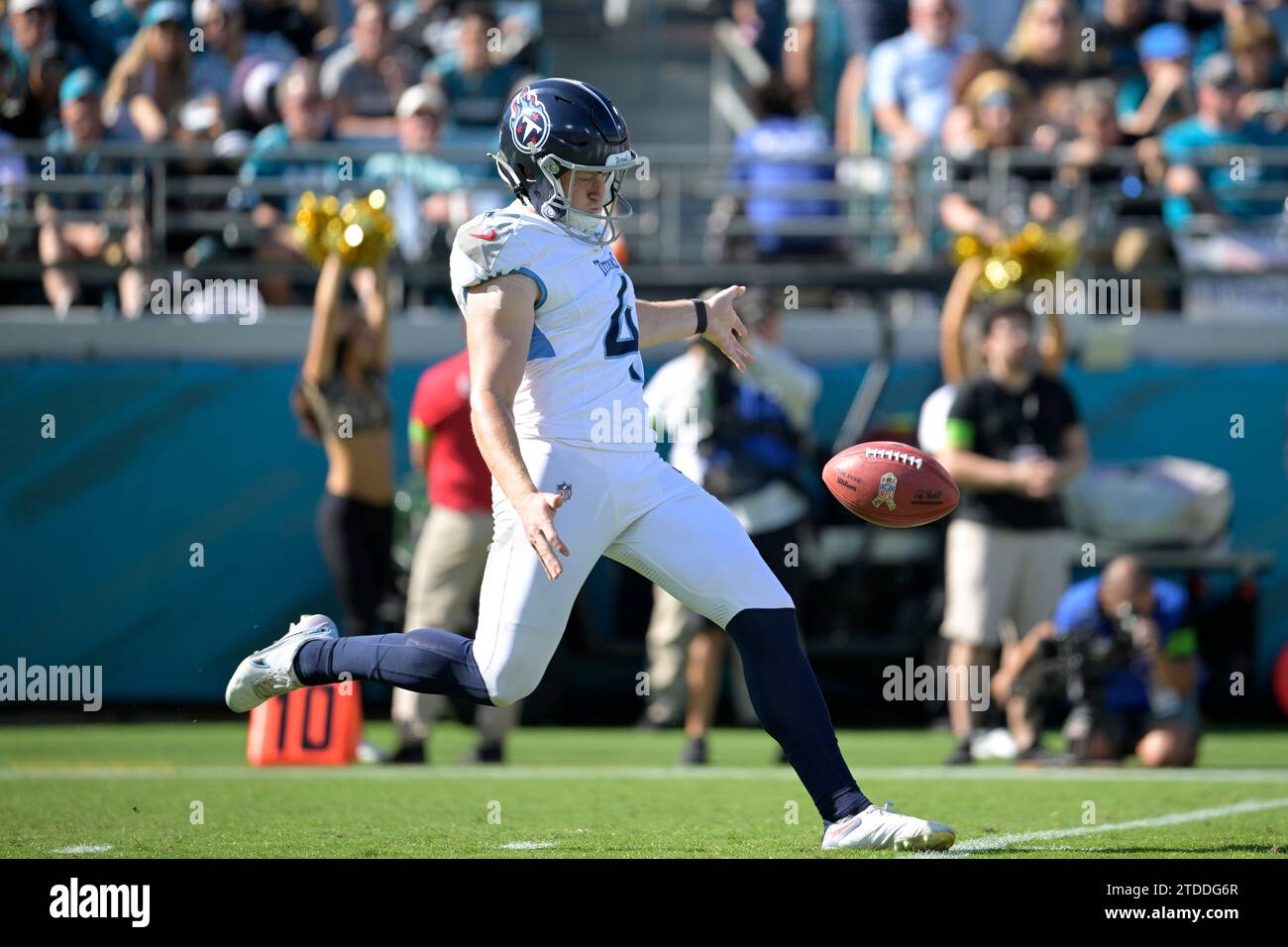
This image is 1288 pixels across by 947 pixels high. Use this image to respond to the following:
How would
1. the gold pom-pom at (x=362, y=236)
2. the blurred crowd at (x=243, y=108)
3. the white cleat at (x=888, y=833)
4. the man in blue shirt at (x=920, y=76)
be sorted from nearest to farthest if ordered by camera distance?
the white cleat at (x=888, y=833) → the gold pom-pom at (x=362, y=236) → the blurred crowd at (x=243, y=108) → the man in blue shirt at (x=920, y=76)

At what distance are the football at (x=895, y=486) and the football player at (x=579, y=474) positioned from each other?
0.50 meters

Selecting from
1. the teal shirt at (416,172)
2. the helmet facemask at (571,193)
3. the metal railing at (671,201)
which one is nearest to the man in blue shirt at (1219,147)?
the metal railing at (671,201)

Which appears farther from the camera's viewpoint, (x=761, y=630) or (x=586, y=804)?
(x=586, y=804)

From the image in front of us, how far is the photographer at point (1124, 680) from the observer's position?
8469 mm

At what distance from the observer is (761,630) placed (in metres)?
5.22

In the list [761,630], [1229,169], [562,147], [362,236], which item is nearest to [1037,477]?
[362,236]

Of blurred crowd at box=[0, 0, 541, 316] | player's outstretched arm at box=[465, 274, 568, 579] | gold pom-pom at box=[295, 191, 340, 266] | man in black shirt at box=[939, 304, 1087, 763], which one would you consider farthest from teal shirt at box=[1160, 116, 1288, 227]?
player's outstretched arm at box=[465, 274, 568, 579]

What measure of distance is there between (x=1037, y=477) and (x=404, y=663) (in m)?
4.29

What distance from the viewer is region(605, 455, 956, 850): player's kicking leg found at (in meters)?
5.19

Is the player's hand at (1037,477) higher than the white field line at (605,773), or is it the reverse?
the player's hand at (1037,477)

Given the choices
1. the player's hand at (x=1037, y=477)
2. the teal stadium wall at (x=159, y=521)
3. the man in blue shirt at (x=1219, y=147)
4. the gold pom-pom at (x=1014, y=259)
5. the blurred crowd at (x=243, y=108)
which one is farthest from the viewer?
the man in blue shirt at (x=1219, y=147)

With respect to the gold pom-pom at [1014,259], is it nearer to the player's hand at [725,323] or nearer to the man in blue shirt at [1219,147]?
the man in blue shirt at [1219,147]

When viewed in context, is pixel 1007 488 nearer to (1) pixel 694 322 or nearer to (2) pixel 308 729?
(2) pixel 308 729
